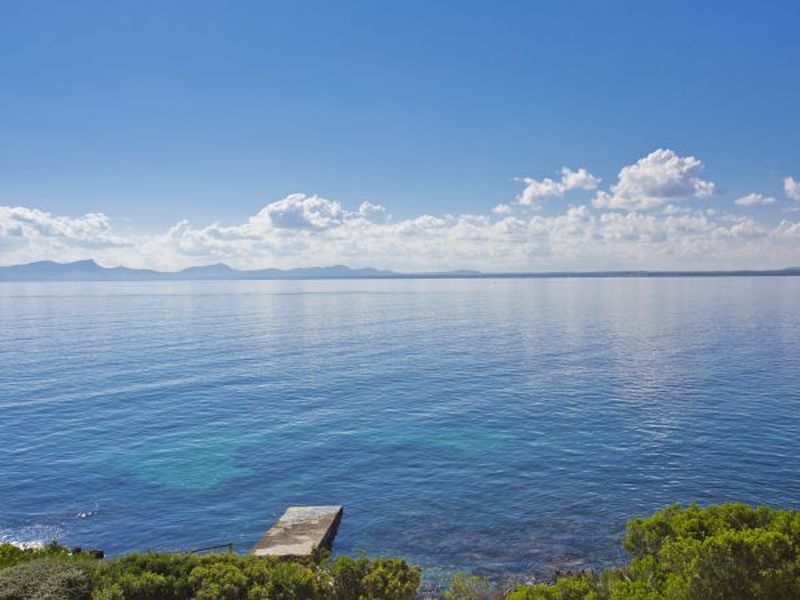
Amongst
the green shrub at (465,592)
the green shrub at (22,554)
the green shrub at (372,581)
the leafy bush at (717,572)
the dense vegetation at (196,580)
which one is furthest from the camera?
the green shrub at (22,554)

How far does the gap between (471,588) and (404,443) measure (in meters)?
32.3

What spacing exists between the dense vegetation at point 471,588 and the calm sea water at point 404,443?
1313 centimetres

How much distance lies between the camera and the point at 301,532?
131 ft

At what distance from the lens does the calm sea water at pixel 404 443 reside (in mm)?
42875

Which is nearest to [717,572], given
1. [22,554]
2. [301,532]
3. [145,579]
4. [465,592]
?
[465,592]

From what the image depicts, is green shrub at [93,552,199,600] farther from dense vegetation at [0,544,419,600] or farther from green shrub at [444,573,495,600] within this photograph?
green shrub at [444,573,495,600]

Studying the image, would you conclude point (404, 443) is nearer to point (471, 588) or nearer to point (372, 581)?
point (471, 588)

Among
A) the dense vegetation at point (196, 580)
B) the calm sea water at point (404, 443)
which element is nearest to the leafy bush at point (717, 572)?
the dense vegetation at point (196, 580)

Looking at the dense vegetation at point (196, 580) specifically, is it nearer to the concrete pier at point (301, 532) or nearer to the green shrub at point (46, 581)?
the green shrub at point (46, 581)

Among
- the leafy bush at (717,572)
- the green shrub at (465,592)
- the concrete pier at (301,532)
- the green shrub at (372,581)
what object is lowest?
the concrete pier at (301,532)

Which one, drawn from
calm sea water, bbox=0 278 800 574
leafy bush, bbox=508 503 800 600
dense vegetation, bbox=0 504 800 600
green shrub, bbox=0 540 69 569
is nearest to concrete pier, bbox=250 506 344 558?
calm sea water, bbox=0 278 800 574

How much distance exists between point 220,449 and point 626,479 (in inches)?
1465

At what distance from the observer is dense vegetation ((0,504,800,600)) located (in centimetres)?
2070

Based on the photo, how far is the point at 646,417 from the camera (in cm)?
6794
